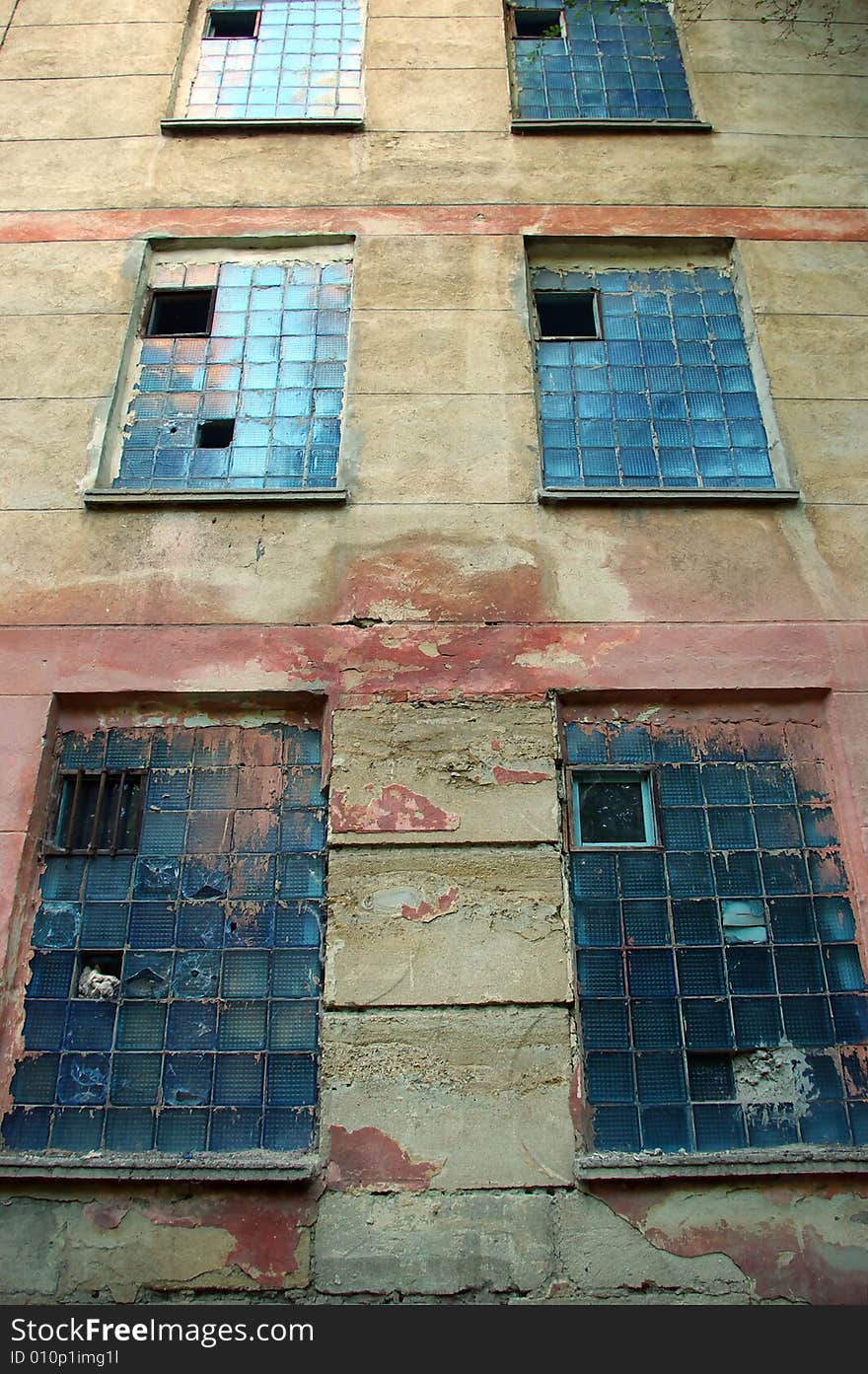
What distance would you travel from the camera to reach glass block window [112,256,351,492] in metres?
7.81

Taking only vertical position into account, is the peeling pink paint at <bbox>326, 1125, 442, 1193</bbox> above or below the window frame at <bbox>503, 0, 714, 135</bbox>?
below

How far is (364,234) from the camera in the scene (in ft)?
28.8

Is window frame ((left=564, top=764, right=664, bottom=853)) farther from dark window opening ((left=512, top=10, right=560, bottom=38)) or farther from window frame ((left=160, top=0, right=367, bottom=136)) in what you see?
dark window opening ((left=512, top=10, right=560, bottom=38))

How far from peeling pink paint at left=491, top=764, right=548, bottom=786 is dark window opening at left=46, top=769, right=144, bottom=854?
88.4 inches

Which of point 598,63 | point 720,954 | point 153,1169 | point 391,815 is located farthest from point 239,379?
point 153,1169

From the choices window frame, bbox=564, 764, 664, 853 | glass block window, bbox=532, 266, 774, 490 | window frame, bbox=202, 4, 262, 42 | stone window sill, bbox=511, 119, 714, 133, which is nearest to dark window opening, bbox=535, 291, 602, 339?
glass block window, bbox=532, 266, 774, 490

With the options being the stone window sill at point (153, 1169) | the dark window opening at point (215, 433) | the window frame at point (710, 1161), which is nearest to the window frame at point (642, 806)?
the window frame at point (710, 1161)

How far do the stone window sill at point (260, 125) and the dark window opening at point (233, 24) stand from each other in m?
1.74

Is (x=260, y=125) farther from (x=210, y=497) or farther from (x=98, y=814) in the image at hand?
(x=98, y=814)

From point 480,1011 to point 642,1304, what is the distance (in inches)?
63.3

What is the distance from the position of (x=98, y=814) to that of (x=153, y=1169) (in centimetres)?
210

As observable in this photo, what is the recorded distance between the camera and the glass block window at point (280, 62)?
9805 mm

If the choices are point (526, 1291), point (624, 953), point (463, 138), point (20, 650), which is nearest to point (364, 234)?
point (463, 138)

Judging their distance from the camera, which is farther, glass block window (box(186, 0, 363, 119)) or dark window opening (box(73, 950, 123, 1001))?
glass block window (box(186, 0, 363, 119))
